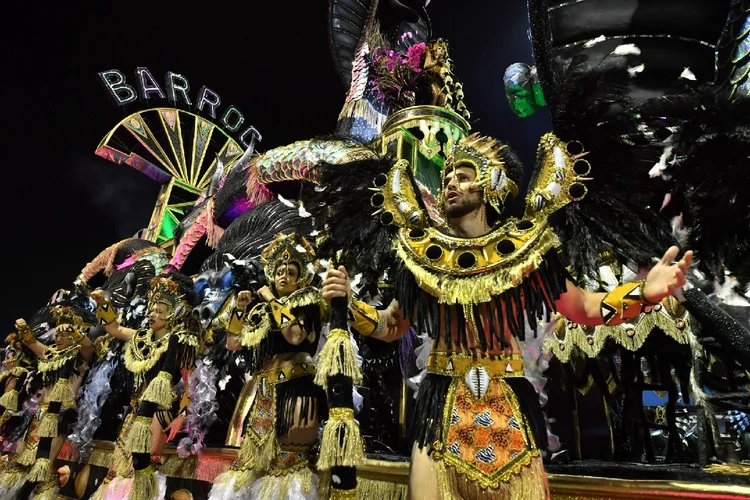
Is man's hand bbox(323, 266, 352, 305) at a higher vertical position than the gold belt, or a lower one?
higher

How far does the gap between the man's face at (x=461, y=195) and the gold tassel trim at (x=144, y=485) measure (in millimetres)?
3378

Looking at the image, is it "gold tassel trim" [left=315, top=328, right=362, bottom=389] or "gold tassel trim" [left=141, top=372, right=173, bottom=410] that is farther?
"gold tassel trim" [left=141, top=372, right=173, bottom=410]

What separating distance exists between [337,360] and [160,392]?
2.51 metres

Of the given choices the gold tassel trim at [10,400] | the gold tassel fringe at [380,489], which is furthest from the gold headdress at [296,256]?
the gold tassel trim at [10,400]

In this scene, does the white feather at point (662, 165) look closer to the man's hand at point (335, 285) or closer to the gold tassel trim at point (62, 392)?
the man's hand at point (335, 285)

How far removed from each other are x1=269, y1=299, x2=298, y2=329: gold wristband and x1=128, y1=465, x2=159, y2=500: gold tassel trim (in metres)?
Result: 2.04

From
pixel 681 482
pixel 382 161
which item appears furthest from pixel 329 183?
pixel 681 482

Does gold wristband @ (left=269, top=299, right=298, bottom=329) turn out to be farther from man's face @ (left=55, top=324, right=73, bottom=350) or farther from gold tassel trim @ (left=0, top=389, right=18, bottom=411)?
gold tassel trim @ (left=0, top=389, right=18, bottom=411)

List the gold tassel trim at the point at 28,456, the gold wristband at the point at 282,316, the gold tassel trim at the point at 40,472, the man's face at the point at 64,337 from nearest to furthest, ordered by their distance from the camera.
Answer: the gold wristband at the point at 282,316 → the gold tassel trim at the point at 40,472 → the gold tassel trim at the point at 28,456 → the man's face at the point at 64,337

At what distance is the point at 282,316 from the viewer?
3.00 metres

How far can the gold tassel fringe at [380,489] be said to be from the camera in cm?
309

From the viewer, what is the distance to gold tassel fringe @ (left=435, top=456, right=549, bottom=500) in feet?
5.64

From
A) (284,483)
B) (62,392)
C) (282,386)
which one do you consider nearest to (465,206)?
(282,386)

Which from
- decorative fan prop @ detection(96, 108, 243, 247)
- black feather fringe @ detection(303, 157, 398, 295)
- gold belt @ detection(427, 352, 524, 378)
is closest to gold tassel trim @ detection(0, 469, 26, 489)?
black feather fringe @ detection(303, 157, 398, 295)
